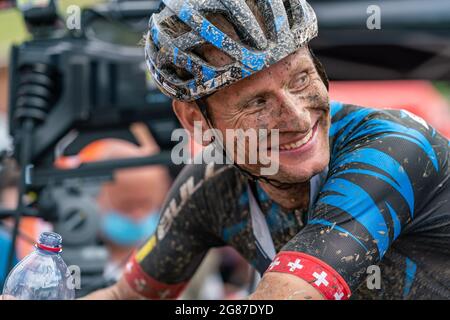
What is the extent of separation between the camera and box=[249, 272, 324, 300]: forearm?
2.17m

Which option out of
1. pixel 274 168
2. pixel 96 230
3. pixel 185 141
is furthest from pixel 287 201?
pixel 96 230

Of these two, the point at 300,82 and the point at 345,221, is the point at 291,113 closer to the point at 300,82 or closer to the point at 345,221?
the point at 300,82

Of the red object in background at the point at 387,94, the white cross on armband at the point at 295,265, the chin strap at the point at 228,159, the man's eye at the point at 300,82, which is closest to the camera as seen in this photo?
the white cross on armband at the point at 295,265

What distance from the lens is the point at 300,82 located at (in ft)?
8.05

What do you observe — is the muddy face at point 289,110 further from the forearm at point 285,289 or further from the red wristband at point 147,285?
the red wristband at point 147,285

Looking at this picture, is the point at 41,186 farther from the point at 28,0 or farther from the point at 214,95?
the point at 214,95

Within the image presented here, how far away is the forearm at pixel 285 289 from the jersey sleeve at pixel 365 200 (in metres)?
0.02

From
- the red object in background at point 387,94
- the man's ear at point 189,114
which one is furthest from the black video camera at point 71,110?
the red object in background at point 387,94

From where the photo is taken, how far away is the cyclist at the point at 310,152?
2260 mm

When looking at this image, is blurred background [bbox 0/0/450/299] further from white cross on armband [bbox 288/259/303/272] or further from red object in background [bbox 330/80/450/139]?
white cross on armband [bbox 288/259/303/272]

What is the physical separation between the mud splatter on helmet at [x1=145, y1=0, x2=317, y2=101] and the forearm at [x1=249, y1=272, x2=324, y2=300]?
23.1 inches

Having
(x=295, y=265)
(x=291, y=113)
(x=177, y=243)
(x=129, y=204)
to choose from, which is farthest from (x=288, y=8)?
(x=129, y=204)
